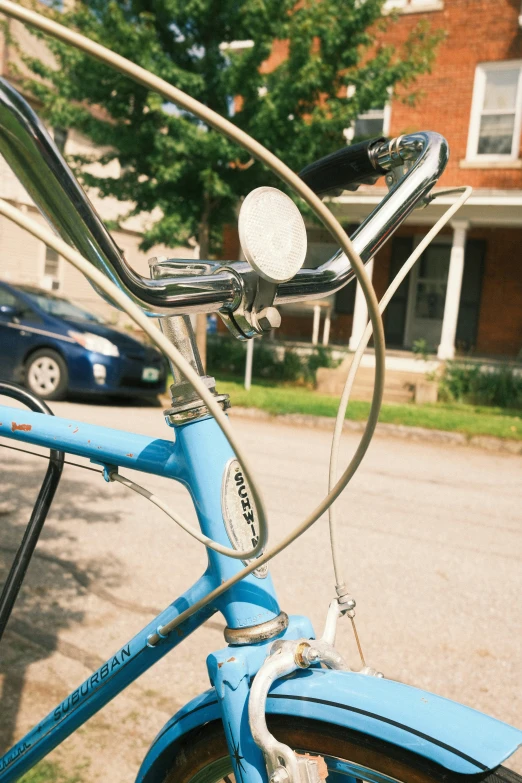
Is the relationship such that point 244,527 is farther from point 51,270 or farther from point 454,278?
point 51,270

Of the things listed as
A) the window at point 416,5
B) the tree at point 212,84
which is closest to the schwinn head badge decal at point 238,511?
the tree at point 212,84

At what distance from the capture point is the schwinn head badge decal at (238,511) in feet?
3.74

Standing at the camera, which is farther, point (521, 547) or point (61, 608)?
point (521, 547)

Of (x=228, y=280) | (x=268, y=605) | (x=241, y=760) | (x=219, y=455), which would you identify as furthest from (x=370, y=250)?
(x=241, y=760)

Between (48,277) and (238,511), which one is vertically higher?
(48,277)

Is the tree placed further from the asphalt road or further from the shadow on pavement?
the shadow on pavement

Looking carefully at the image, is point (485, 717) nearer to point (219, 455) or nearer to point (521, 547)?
point (219, 455)

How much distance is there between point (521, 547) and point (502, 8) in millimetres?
14045

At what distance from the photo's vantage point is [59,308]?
31.4 feet

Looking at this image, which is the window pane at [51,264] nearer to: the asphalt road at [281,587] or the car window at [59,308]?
the car window at [59,308]

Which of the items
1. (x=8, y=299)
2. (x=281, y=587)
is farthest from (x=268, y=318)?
→ (x=8, y=299)

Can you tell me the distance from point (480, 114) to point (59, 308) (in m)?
10.5

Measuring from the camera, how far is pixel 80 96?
10312 millimetres

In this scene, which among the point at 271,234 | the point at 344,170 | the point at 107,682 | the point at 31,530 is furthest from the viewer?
the point at 31,530
